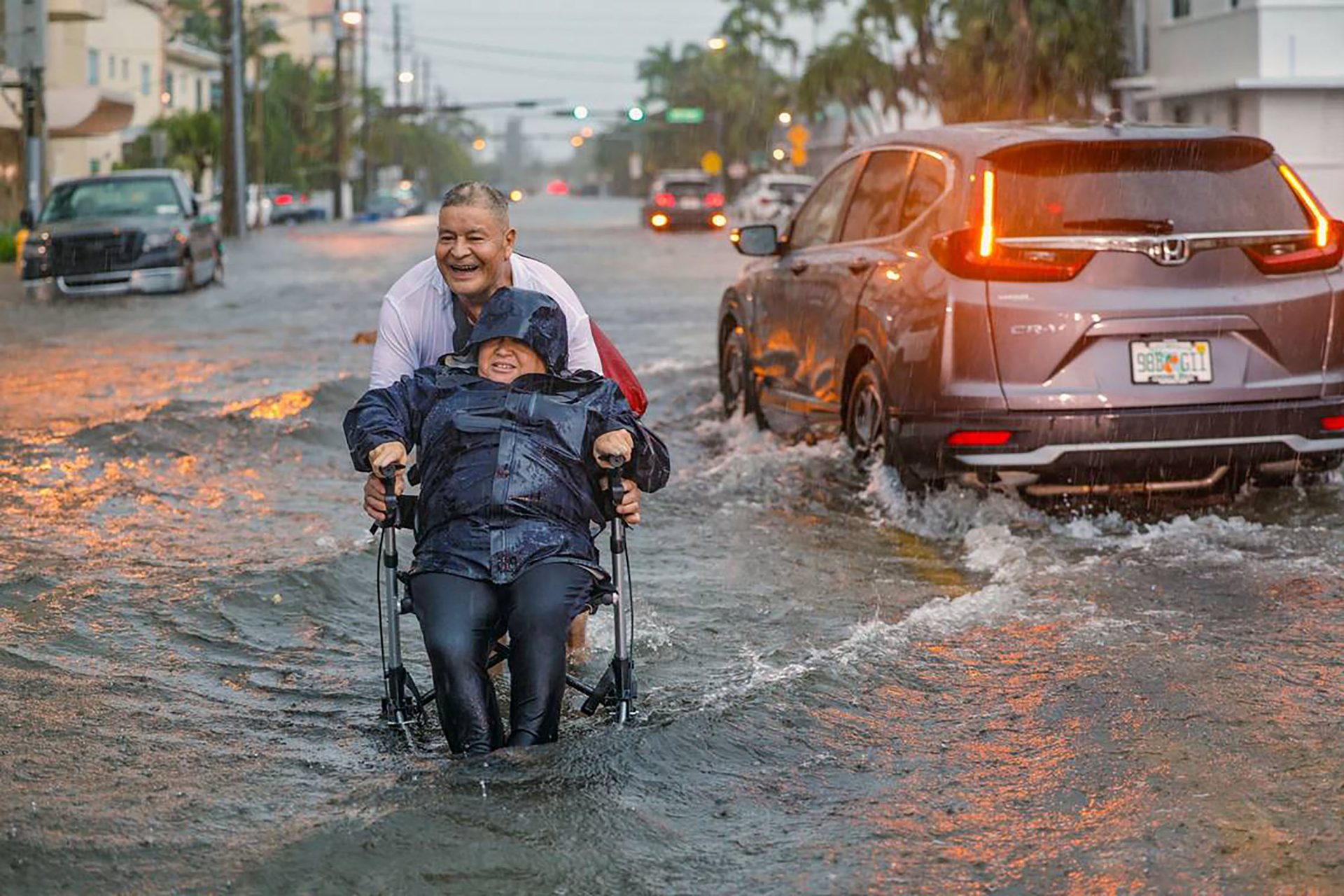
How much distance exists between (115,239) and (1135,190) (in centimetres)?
2001

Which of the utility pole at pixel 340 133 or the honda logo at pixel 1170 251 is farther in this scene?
the utility pole at pixel 340 133

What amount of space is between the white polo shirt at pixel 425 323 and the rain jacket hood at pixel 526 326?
12.1 inches

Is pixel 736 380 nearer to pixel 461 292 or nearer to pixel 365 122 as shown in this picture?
pixel 461 292

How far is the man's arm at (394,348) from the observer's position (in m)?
5.82

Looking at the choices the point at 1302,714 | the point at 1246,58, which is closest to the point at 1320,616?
the point at 1302,714

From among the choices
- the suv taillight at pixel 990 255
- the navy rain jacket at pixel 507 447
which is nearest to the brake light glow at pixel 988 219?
the suv taillight at pixel 990 255

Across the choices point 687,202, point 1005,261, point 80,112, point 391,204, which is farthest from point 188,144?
point 1005,261

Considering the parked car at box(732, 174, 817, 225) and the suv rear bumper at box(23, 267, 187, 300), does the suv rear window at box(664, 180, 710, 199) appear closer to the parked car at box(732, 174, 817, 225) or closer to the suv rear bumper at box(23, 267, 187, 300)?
the parked car at box(732, 174, 817, 225)

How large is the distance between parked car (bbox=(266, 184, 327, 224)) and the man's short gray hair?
69035 millimetres

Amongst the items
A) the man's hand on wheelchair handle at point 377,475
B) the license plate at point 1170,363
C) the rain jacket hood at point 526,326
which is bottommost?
the man's hand on wheelchair handle at point 377,475

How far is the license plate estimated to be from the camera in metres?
8.45

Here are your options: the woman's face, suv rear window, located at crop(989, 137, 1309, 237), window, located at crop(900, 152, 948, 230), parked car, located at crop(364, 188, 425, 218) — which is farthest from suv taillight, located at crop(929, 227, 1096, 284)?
parked car, located at crop(364, 188, 425, 218)

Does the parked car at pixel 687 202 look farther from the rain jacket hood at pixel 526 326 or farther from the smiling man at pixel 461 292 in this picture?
the rain jacket hood at pixel 526 326

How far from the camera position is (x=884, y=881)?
4527mm
